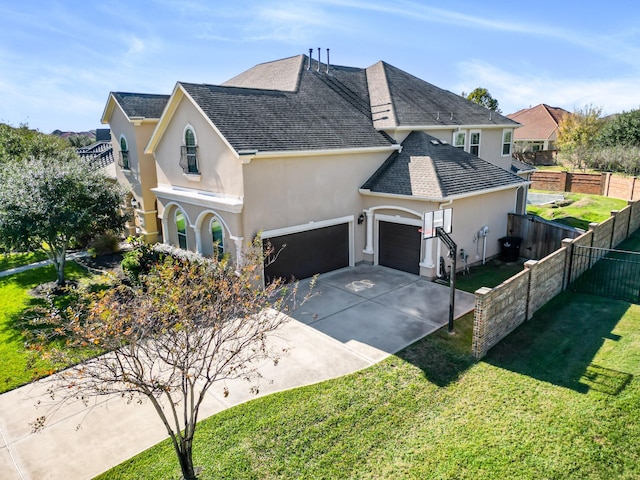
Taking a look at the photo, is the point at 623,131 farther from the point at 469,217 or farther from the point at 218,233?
the point at 218,233

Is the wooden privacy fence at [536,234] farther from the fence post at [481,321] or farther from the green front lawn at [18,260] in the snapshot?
the green front lawn at [18,260]

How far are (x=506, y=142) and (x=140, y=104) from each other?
2039 cm

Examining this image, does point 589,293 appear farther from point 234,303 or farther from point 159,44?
point 159,44

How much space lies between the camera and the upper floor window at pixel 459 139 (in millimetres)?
20953

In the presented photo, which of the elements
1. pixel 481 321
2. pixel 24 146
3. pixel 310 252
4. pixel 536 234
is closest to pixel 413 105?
pixel 536 234

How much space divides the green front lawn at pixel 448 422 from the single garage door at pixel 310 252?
20.9 feet

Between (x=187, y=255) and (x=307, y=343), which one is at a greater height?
(x=187, y=255)

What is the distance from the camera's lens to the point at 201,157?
1551 centimetres

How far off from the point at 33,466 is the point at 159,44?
15599mm

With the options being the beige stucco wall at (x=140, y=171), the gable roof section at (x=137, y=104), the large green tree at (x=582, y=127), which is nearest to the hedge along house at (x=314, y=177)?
the beige stucco wall at (x=140, y=171)

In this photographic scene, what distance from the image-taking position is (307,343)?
1098 cm

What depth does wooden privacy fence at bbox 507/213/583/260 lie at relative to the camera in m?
16.8

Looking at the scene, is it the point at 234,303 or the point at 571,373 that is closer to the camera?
the point at 234,303

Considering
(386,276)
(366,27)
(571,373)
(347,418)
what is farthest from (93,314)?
(366,27)
